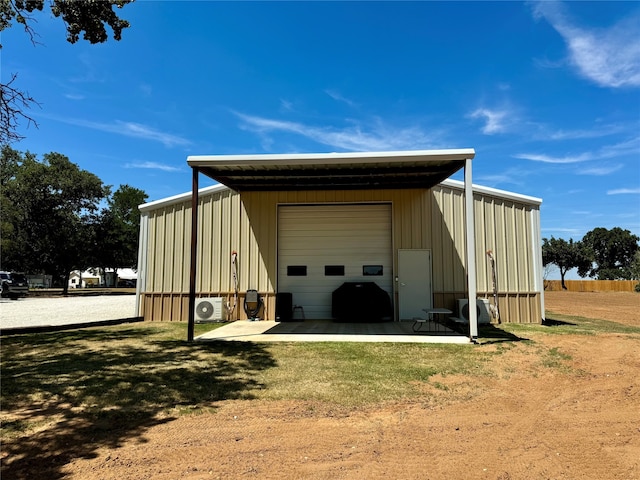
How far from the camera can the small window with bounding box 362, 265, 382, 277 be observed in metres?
11.6

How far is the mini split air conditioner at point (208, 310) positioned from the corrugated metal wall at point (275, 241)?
1.33 feet

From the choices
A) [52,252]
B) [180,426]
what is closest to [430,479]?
[180,426]

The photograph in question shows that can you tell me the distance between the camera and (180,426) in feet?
12.6

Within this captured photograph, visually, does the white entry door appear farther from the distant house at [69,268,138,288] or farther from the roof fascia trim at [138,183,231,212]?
the distant house at [69,268,138,288]

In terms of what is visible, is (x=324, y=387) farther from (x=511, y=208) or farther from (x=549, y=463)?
(x=511, y=208)

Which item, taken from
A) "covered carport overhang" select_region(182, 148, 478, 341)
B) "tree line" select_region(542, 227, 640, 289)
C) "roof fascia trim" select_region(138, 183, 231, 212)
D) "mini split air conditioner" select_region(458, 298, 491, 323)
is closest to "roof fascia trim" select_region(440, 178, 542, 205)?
"covered carport overhang" select_region(182, 148, 478, 341)

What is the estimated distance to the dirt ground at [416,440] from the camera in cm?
299

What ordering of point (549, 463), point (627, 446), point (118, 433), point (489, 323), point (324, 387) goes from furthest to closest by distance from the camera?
point (489, 323) < point (324, 387) < point (118, 433) < point (627, 446) < point (549, 463)

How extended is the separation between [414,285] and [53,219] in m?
30.9

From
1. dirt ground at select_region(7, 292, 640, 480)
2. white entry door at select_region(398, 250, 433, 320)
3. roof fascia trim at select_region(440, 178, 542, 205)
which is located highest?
roof fascia trim at select_region(440, 178, 542, 205)

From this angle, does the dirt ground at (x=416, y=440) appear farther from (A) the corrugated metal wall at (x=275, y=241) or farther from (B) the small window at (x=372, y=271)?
(B) the small window at (x=372, y=271)

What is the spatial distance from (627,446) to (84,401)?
Result: 529cm

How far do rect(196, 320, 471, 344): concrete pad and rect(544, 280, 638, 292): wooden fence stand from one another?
3976 cm

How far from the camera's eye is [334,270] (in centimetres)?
1173
